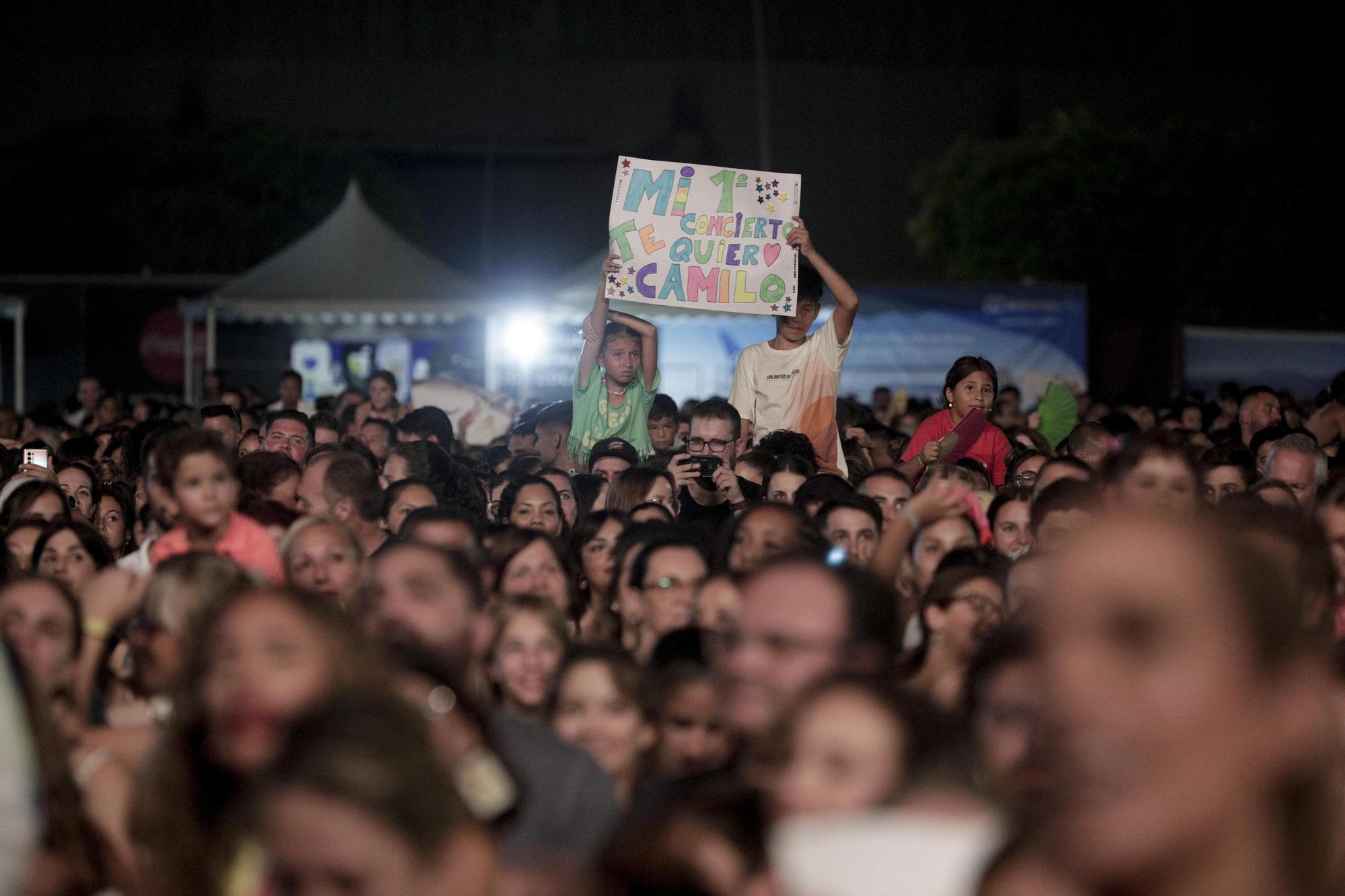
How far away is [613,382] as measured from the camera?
10.3 meters

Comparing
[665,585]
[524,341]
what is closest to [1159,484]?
[665,585]

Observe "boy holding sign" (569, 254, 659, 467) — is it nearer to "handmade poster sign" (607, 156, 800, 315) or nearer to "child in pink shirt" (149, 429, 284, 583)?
"handmade poster sign" (607, 156, 800, 315)

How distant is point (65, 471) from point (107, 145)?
40727 millimetres

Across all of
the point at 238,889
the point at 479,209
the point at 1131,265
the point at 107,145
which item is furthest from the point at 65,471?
the point at 479,209

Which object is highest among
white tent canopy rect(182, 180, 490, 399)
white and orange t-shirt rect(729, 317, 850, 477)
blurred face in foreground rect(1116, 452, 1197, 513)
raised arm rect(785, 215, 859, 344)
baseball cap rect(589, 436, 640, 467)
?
white tent canopy rect(182, 180, 490, 399)

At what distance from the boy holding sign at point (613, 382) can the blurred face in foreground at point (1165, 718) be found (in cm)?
824

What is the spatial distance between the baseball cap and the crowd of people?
0.19 metres

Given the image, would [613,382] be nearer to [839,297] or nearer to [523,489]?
[839,297]

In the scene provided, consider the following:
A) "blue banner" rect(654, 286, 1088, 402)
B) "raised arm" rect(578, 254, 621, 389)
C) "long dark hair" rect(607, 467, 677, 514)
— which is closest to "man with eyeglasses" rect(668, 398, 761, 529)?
"long dark hair" rect(607, 467, 677, 514)

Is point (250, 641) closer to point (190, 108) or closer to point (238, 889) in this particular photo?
point (238, 889)

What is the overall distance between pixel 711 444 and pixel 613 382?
1265 mm

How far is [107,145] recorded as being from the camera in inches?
1889

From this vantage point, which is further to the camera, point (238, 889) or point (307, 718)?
point (238, 889)

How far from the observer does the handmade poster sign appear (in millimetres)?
10914
